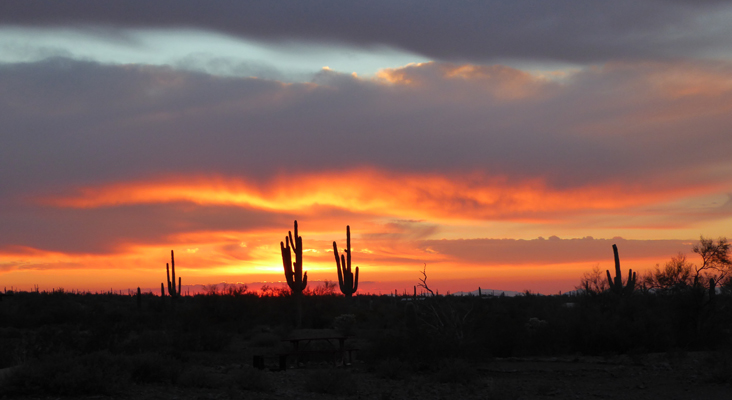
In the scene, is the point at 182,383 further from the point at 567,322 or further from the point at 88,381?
the point at 567,322

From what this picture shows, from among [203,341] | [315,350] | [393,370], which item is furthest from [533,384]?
[203,341]

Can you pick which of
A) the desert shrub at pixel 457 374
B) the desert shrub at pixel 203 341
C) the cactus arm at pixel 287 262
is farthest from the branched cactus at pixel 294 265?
the desert shrub at pixel 457 374

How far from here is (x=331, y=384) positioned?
15.5 metres

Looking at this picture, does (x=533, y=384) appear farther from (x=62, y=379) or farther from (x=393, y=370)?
(x=62, y=379)

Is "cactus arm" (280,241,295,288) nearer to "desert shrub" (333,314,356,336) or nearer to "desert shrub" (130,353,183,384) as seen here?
"desert shrub" (333,314,356,336)

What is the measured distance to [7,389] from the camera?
37.7ft

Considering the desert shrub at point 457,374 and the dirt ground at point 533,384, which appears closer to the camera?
the dirt ground at point 533,384

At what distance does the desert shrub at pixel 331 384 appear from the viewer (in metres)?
15.4

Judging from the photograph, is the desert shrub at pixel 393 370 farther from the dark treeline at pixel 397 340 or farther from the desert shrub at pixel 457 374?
the desert shrub at pixel 457 374

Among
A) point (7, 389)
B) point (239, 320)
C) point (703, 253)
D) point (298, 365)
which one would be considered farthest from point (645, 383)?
point (703, 253)

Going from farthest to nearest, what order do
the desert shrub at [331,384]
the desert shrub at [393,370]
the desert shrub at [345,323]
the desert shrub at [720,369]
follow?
the desert shrub at [345,323] < the desert shrub at [393,370] < the desert shrub at [720,369] < the desert shrub at [331,384]

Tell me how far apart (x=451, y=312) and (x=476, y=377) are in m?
4.34

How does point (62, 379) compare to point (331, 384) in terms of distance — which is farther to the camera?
point (331, 384)

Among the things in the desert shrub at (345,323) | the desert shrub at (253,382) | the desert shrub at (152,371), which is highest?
the desert shrub at (152,371)
